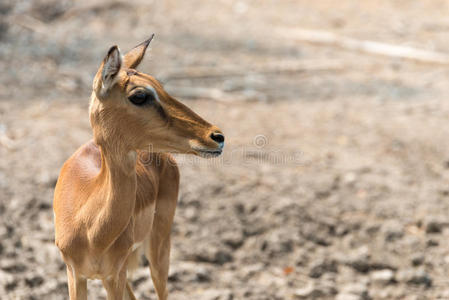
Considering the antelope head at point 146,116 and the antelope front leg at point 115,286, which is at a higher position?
the antelope head at point 146,116

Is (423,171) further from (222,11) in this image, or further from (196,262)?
(222,11)

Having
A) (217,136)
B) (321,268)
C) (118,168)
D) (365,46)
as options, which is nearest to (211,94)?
(365,46)

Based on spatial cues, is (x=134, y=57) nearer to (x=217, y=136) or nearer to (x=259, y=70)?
(x=217, y=136)

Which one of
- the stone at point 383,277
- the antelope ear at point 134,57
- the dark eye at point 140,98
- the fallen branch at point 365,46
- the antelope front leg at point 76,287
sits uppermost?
the fallen branch at point 365,46

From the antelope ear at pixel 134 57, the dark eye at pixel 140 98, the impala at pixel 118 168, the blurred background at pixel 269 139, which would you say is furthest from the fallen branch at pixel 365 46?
the dark eye at pixel 140 98

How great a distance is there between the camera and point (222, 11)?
38.4ft

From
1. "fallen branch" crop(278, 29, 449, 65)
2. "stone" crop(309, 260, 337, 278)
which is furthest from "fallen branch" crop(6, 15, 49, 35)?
"stone" crop(309, 260, 337, 278)

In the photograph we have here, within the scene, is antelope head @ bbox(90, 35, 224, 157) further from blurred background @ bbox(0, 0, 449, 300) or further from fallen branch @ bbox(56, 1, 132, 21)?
fallen branch @ bbox(56, 1, 132, 21)

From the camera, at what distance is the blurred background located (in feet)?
15.4

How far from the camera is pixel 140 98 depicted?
262 centimetres

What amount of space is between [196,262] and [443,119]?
4013mm

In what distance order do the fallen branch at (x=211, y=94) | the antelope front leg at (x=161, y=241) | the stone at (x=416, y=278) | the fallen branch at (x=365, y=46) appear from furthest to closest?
the fallen branch at (x=365, y=46), the fallen branch at (x=211, y=94), the stone at (x=416, y=278), the antelope front leg at (x=161, y=241)

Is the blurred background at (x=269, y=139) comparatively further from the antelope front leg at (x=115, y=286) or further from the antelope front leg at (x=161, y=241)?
the antelope front leg at (x=115, y=286)

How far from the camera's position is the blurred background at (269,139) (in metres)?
4.70
